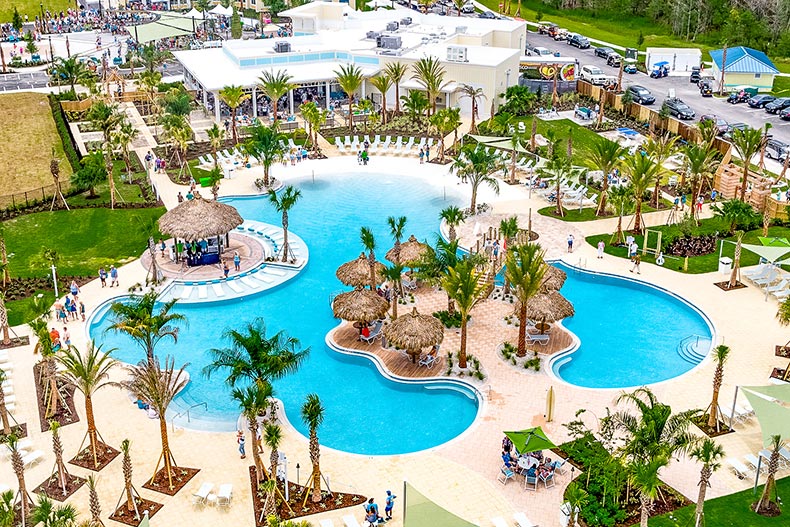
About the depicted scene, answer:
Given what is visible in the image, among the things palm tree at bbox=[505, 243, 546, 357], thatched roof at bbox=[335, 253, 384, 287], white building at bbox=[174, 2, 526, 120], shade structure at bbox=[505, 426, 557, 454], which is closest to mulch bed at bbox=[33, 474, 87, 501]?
shade structure at bbox=[505, 426, 557, 454]

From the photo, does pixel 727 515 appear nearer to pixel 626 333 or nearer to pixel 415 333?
pixel 626 333

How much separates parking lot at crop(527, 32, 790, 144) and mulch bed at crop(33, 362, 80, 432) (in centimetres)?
4919

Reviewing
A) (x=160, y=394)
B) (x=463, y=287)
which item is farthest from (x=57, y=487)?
(x=463, y=287)

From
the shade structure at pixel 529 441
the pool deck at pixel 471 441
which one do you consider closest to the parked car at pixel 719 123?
the pool deck at pixel 471 441

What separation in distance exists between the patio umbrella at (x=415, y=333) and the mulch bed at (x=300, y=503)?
288 inches

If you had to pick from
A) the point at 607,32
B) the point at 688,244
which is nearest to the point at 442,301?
→ the point at 688,244

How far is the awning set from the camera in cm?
2194

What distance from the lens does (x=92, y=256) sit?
42.5m

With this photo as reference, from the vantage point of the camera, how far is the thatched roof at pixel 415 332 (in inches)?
1249

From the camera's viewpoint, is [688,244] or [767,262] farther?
[688,244]

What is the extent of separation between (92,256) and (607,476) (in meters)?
28.2

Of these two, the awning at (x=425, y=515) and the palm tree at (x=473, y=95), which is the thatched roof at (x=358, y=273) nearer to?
the awning at (x=425, y=515)

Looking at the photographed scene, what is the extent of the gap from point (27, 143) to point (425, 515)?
51.7 m

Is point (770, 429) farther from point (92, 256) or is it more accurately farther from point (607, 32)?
point (607, 32)
